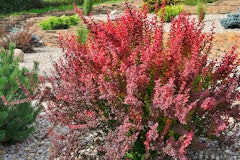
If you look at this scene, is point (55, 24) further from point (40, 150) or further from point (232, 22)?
point (40, 150)

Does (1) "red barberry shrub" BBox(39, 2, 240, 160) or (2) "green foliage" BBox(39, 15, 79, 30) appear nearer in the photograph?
(1) "red barberry shrub" BBox(39, 2, 240, 160)

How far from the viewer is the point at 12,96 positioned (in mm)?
4004

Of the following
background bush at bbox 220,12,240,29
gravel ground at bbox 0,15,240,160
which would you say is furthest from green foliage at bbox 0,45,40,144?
background bush at bbox 220,12,240,29

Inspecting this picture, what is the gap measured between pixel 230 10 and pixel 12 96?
13176 mm

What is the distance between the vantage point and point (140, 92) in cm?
296

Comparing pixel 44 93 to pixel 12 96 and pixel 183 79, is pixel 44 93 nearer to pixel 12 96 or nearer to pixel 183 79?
pixel 12 96

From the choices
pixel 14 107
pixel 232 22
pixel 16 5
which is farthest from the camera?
pixel 16 5

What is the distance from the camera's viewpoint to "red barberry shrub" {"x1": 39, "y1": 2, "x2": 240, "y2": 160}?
9.04ft

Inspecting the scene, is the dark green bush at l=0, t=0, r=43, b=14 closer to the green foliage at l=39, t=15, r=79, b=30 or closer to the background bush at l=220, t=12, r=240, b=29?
the green foliage at l=39, t=15, r=79, b=30

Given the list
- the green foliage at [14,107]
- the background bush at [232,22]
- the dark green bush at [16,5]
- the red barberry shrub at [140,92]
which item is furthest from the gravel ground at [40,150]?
the dark green bush at [16,5]

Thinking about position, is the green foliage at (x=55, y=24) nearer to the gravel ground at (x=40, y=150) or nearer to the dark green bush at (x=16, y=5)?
the dark green bush at (x=16, y=5)

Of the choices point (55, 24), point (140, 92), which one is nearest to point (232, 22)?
point (55, 24)

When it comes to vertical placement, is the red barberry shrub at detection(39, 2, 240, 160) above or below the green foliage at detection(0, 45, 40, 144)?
above

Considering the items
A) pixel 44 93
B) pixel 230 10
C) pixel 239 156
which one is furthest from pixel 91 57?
pixel 230 10
